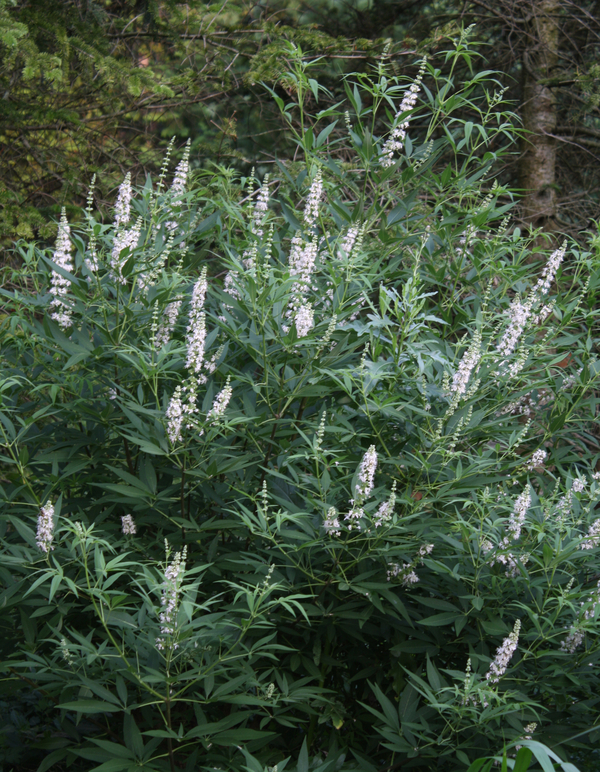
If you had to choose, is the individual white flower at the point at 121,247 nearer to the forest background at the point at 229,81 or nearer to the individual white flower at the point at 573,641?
the individual white flower at the point at 573,641

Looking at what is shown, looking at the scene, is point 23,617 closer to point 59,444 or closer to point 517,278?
point 59,444

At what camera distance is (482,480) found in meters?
2.92

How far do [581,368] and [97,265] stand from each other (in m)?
2.41

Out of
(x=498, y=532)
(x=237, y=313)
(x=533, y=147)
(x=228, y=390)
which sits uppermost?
(x=228, y=390)

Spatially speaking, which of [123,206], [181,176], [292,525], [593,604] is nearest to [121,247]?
[123,206]

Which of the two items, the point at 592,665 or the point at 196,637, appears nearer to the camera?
the point at 196,637

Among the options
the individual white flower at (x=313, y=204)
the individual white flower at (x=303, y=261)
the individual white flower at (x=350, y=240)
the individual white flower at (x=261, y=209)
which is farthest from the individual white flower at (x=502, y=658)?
the individual white flower at (x=261, y=209)

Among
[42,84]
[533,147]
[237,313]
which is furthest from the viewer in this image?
[533,147]

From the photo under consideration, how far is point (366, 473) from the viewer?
2648 mm

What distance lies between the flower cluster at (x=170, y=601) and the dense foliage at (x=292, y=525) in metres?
0.02

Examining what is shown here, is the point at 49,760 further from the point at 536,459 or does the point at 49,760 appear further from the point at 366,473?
Result: the point at 536,459

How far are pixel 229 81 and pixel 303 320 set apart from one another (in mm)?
5595

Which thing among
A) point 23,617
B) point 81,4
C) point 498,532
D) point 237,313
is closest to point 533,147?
point 81,4

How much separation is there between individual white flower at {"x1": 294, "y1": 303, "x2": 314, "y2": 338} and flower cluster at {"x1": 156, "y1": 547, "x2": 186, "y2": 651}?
1.07 meters
